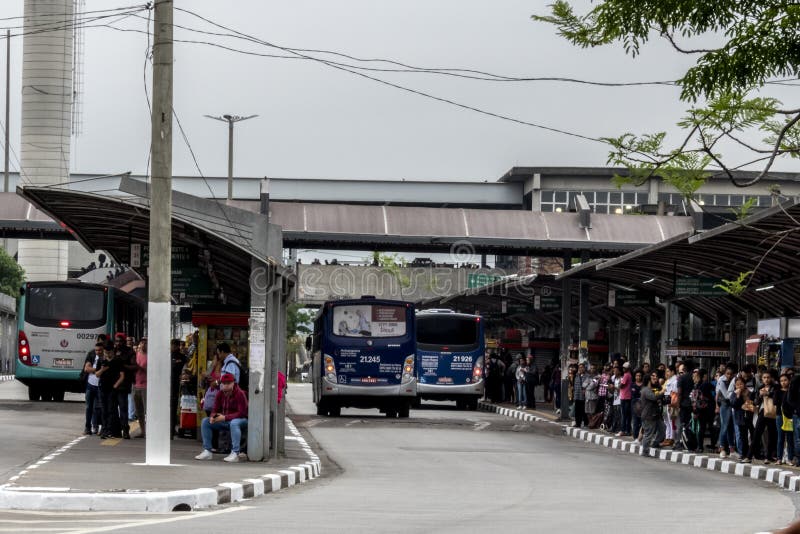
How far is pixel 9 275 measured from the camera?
92.5m

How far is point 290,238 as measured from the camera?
1614 inches

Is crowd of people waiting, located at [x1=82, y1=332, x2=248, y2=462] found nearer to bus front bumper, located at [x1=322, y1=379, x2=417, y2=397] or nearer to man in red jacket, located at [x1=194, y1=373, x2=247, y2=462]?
man in red jacket, located at [x1=194, y1=373, x2=247, y2=462]

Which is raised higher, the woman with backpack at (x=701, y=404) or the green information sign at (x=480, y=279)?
the green information sign at (x=480, y=279)

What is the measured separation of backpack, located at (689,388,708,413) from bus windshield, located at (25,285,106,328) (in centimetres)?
1802

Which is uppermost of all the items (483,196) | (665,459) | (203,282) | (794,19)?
(483,196)

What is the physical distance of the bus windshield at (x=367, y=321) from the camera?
38406 millimetres

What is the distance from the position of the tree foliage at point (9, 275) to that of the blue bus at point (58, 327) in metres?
53.0

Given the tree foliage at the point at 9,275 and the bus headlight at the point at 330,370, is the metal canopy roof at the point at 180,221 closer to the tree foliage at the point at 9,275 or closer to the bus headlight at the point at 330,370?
the bus headlight at the point at 330,370

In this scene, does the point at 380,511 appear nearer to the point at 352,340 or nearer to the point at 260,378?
the point at 260,378

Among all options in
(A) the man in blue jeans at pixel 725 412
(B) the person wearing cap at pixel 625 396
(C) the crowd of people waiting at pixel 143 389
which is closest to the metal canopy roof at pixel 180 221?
(C) the crowd of people waiting at pixel 143 389

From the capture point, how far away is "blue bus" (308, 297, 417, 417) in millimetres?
38250

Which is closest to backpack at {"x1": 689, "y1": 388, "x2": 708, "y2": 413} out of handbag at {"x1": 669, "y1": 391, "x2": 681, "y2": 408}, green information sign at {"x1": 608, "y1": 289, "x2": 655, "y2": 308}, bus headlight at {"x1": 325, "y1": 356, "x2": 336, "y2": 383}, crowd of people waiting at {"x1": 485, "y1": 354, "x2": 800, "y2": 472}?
crowd of people waiting at {"x1": 485, "y1": 354, "x2": 800, "y2": 472}

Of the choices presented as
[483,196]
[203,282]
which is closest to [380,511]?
[203,282]

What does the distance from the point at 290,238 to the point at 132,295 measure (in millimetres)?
5189
